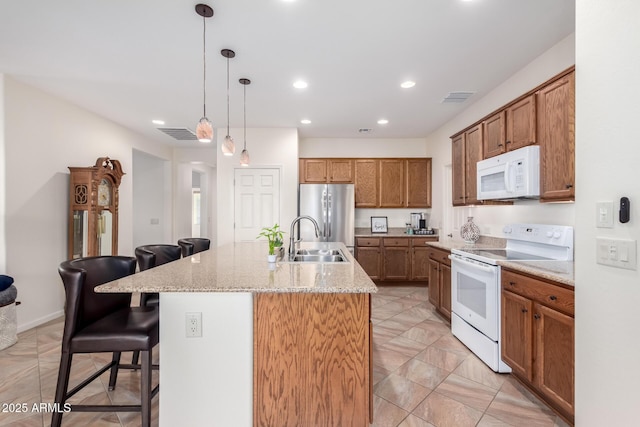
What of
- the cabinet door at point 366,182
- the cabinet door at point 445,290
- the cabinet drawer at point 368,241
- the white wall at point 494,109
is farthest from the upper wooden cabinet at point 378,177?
the cabinet door at point 445,290

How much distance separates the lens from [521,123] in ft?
8.25

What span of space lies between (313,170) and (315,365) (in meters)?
4.11

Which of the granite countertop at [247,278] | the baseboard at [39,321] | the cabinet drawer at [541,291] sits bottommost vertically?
the baseboard at [39,321]

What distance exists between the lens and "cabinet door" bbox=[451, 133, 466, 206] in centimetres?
346

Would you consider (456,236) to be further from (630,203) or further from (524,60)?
(630,203)

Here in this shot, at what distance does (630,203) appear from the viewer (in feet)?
3.83

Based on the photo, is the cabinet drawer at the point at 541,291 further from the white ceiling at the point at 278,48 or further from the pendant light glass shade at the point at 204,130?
the pendant light glass shade at the point at 204,130

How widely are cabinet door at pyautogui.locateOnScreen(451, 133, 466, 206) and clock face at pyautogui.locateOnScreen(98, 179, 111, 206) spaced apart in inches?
181

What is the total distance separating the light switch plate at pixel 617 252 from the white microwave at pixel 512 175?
122cm

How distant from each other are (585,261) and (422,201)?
3980 mm

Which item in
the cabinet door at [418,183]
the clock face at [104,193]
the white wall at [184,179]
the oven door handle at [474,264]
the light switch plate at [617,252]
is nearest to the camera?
the light switch plate at [617,252]

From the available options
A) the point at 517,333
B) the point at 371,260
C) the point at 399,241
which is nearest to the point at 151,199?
the point at 371,260

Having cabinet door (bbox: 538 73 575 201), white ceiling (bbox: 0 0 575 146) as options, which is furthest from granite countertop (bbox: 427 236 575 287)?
white ceiling (bbox: 0 0 575 146)

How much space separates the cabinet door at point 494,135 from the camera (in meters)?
2.75
